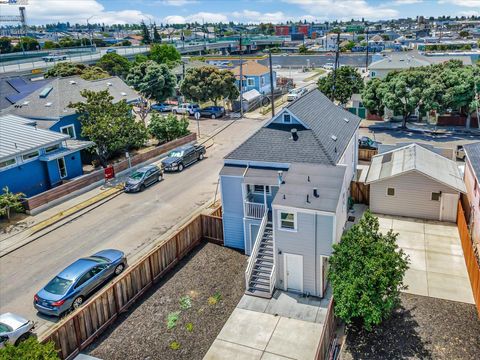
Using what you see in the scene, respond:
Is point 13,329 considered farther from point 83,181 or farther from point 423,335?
point 83,181

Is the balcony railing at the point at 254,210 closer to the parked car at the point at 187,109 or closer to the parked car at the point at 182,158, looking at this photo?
the parked car at the point at 182,158

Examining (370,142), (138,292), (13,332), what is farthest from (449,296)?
(370,142)

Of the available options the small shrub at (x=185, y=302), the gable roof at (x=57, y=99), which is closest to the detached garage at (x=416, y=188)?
the small shrub at (x=185, y=302)

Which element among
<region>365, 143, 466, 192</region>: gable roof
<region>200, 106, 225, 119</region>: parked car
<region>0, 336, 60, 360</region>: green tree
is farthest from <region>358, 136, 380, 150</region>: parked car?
<region>0, 336, 60, 360</region>: green tree

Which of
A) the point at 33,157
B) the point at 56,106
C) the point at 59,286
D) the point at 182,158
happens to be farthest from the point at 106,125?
the point at 59,286

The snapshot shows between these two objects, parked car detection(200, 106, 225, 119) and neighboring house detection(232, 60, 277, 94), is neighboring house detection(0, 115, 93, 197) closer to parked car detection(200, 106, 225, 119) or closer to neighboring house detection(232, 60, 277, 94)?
parked car detection(200, 106, 225, 119)

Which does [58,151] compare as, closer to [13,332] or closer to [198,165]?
[198,165]
